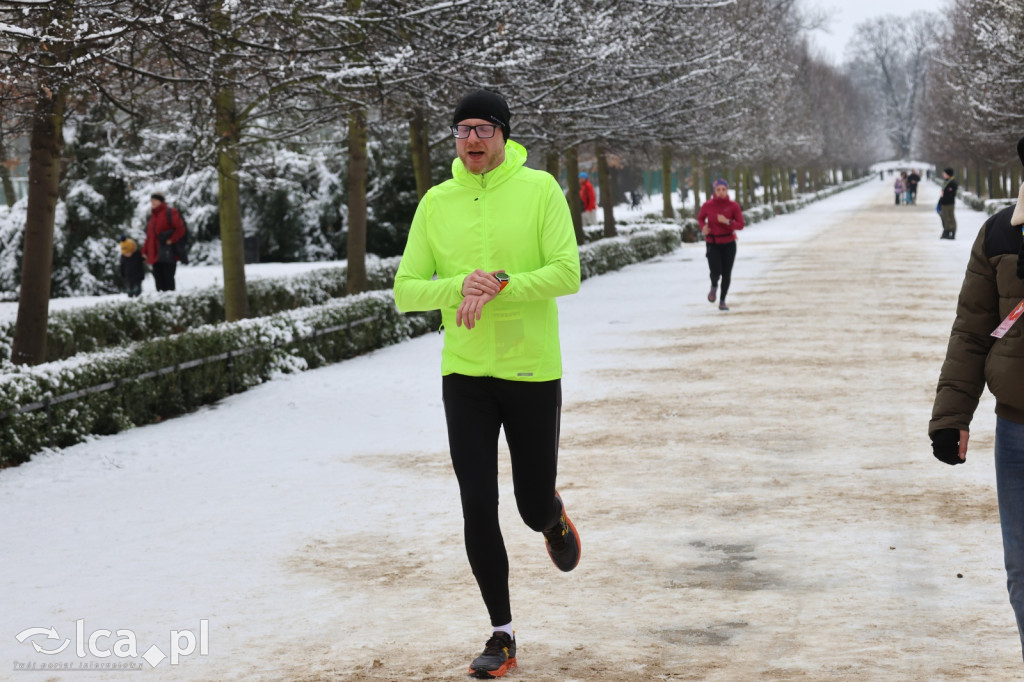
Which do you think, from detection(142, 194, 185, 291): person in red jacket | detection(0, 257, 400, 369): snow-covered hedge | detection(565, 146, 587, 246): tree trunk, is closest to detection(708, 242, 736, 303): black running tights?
detection(0, 257, 400, 369): snow-covered hedge

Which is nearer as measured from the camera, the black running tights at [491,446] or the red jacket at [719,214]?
the black running tights at [491,446]

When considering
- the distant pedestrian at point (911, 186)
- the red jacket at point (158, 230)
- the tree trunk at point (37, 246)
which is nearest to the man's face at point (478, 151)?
the tree trunk at point (37, 246)

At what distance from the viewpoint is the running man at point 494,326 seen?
4473 mm

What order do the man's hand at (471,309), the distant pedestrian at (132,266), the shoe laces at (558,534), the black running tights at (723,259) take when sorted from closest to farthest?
the man's hand at (471,309)
the shoe laces at (558,534)
the black running tights at (723,259)
the distant pedestrian at (132,266)

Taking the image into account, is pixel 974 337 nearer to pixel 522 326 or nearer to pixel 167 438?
pixel 522 326

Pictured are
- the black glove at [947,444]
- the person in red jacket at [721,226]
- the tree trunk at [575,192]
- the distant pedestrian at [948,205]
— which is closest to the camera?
the black glove at [947,444]

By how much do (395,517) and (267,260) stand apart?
26.3 metres

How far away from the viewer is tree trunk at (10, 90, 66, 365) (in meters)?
11.7

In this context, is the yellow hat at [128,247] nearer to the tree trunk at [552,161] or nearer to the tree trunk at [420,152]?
the tree trunk at [420,152]

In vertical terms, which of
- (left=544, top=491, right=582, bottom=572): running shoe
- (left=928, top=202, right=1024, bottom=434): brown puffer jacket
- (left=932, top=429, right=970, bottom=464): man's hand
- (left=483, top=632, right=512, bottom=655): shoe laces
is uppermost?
(left=928, top=202, right=1024, bottom=434): brown puffer jacket

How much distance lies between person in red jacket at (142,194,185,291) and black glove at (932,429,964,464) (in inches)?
685

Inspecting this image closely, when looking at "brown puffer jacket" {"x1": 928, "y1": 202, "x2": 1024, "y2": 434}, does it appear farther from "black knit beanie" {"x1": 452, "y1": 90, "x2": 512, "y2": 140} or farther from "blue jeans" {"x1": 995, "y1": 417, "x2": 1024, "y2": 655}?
"black knit beanie" {"x1": 452, "y1": 90, "x2": 512, "y2": 140}

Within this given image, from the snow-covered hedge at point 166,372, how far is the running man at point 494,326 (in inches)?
191

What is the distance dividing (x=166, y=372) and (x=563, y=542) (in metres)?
6.40
